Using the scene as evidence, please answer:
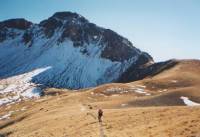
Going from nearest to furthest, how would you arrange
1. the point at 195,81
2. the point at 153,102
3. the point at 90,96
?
the point at 153,102 < the point at 90,96 < the point at 195,81

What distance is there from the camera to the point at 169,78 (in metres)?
153

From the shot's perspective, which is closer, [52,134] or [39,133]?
[52,134]

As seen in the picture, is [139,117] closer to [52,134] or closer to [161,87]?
[52,134]

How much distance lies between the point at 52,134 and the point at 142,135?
18.8m

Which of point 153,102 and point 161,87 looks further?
point 161,87

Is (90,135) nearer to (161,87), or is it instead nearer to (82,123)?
(82,123)

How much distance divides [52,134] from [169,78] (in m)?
105

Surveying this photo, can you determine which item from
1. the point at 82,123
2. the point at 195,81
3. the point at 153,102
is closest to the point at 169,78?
the point at 195,81

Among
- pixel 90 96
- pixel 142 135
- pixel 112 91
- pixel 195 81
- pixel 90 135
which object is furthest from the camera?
pixel 195 81

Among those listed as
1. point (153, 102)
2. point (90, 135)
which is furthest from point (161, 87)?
point (90, 135)

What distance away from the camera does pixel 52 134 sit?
5384 centimetres

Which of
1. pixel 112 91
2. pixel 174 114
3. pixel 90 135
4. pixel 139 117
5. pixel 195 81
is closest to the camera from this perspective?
pixel 90 135

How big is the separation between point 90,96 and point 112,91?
13369 mm

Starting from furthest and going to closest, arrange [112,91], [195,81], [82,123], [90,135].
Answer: [195,81] < [112,91] < [82,123] < [90,135]
